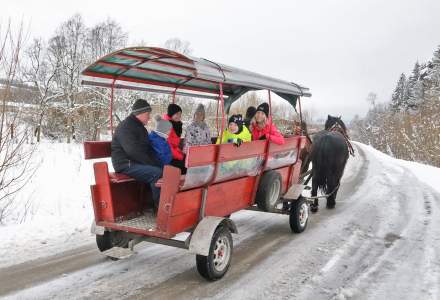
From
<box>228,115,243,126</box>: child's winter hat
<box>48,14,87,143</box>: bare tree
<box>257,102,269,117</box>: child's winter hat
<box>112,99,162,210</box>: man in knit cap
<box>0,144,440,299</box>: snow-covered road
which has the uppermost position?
<box>48,14,87,143</box>: bare tree

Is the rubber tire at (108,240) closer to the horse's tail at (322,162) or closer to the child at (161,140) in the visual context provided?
the child at (161,140)

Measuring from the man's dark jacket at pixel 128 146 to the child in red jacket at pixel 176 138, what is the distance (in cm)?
56

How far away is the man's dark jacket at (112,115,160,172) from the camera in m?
4.72

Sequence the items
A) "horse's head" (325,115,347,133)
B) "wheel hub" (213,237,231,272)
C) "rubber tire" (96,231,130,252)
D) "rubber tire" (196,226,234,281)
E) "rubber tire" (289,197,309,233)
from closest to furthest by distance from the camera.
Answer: "rubber tire" (196,226,234,281), "wheel hub" (213,237,231,272), "rubber tire" (96,231,130,252), "rubber tire" (289,197,309,233), "horse's head" (325,115,347,133)

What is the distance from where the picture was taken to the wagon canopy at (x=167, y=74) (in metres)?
4.43

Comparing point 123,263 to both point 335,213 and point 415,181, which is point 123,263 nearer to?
point 335,213

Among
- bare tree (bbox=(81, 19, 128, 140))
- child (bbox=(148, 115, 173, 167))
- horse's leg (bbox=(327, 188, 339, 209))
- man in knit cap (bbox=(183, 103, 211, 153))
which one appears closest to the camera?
child (bbox=(148, 115, 173, 167))

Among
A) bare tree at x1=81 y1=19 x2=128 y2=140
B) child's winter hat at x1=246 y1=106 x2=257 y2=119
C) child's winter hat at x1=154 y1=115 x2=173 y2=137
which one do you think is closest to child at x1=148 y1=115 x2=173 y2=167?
child's winter hat at x1=154 y1=115 x2=173 y2=137

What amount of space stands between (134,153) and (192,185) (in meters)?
0.90

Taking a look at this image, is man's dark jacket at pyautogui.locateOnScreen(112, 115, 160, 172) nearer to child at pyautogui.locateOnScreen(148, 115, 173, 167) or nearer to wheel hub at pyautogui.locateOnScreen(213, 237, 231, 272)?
child at pyautogui.locateOnScreen(148, 115, 173, 167)

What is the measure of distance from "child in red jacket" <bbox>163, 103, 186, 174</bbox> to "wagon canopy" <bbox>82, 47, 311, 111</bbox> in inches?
22.7

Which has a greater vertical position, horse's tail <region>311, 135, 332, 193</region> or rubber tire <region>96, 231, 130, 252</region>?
horse's tail <region>311, 135, 332, 193</region>

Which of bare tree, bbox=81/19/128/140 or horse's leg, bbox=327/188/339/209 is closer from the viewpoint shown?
horse's leg, bbox=327/188/339/209

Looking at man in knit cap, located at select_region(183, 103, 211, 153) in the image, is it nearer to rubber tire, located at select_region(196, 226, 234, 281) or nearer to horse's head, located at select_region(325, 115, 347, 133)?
rubber tire, located at select_region(196, 226, 234, 281)
